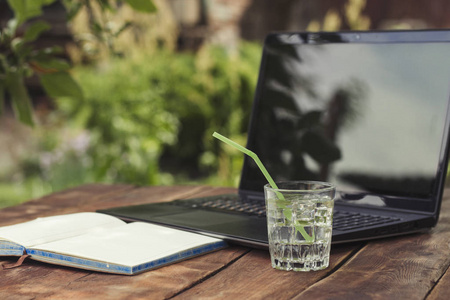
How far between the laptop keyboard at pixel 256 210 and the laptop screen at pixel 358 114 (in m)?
0.10

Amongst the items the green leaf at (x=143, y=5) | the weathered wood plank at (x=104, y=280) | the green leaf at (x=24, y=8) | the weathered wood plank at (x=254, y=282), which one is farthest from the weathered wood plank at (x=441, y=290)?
the green leaf at (x=24, y=8)

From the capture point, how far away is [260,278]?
962mm

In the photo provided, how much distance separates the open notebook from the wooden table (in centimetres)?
→ 1

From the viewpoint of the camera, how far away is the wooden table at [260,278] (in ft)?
2.92

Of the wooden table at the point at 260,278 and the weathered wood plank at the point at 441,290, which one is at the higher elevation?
the wooden table at the point at 260,278

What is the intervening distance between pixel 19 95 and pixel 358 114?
833 millimetres

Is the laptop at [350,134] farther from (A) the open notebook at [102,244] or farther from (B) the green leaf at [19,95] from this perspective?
(B) the green leaf at [19,95]

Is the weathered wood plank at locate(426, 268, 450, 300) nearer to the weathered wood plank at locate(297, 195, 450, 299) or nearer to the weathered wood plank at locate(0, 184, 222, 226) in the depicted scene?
the weathered wood plank at locate(297, 195, 450, 299)

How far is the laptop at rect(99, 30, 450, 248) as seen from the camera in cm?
129

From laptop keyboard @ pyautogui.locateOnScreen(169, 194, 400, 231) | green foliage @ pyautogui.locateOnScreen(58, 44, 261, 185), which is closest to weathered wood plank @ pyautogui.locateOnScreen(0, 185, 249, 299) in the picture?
laptop keyboard @ pyautogui.locateOnScreen(169, 194, 400, 231)

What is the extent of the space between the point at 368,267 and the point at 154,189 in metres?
1.03

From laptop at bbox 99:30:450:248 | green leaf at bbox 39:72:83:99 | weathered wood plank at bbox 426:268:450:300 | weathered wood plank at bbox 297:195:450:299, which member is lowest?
weathered wood plank at bbox 426:268:450:300

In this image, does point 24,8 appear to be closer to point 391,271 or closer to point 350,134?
point 350,134

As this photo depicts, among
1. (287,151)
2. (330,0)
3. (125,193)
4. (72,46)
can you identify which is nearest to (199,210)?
(287,151)
